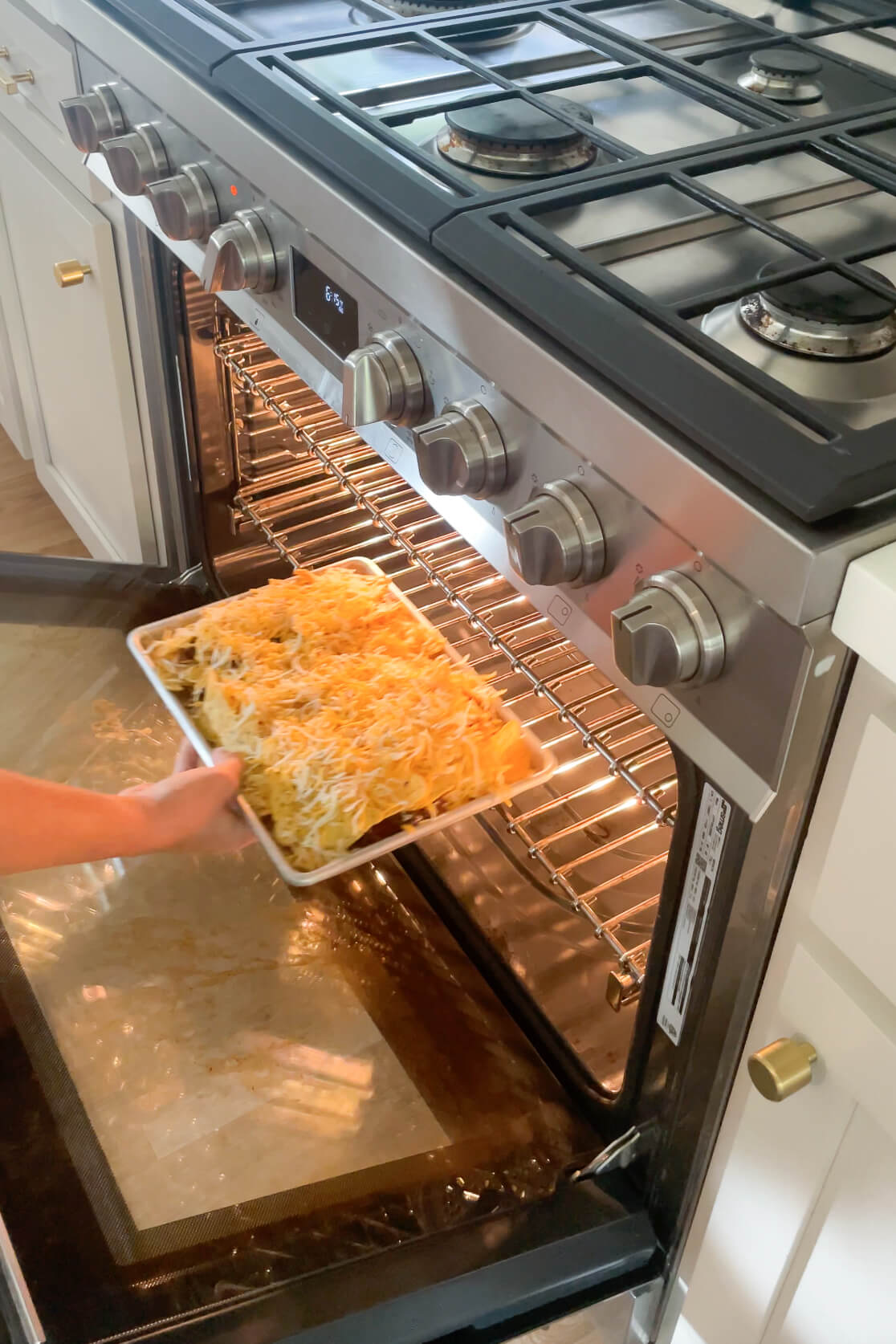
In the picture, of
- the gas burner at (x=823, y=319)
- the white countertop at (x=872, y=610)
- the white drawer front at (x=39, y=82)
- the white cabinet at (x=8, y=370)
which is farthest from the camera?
the white cabinet at (x=8, y=370)

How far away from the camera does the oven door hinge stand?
0.85 meters

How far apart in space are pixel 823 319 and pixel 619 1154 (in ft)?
1.97

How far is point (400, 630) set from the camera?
105 centimetres

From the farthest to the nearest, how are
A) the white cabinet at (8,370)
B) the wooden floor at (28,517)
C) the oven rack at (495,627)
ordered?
the wooden floor at (28,517) → the white cabinet at (8,370) → the oven rack at (495,627)

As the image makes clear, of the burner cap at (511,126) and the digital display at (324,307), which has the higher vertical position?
the burner cap at (511,126)

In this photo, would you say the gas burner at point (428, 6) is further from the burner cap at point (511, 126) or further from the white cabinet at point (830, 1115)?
the white cabinet at point (830, 1115)

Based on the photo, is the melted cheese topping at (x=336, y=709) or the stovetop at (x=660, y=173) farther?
the melted cheese topping at (x=336, y=709)

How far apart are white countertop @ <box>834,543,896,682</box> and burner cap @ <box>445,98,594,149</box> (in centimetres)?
40

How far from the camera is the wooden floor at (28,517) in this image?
6.52 ft

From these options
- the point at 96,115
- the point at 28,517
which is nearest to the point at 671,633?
the point at 96,115

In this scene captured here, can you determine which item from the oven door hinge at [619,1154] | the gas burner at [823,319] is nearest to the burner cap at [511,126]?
the gas burner at [823,319]

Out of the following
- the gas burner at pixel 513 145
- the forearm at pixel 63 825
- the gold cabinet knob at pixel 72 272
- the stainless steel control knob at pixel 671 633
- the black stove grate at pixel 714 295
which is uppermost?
the gas burner at pixel 513 145

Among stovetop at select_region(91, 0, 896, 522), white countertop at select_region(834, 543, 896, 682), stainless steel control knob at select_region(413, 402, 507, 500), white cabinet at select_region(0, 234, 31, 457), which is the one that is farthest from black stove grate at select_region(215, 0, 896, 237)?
white cabinet at select_region(0, 234, 31, 457)

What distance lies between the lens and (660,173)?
702 millimetres
